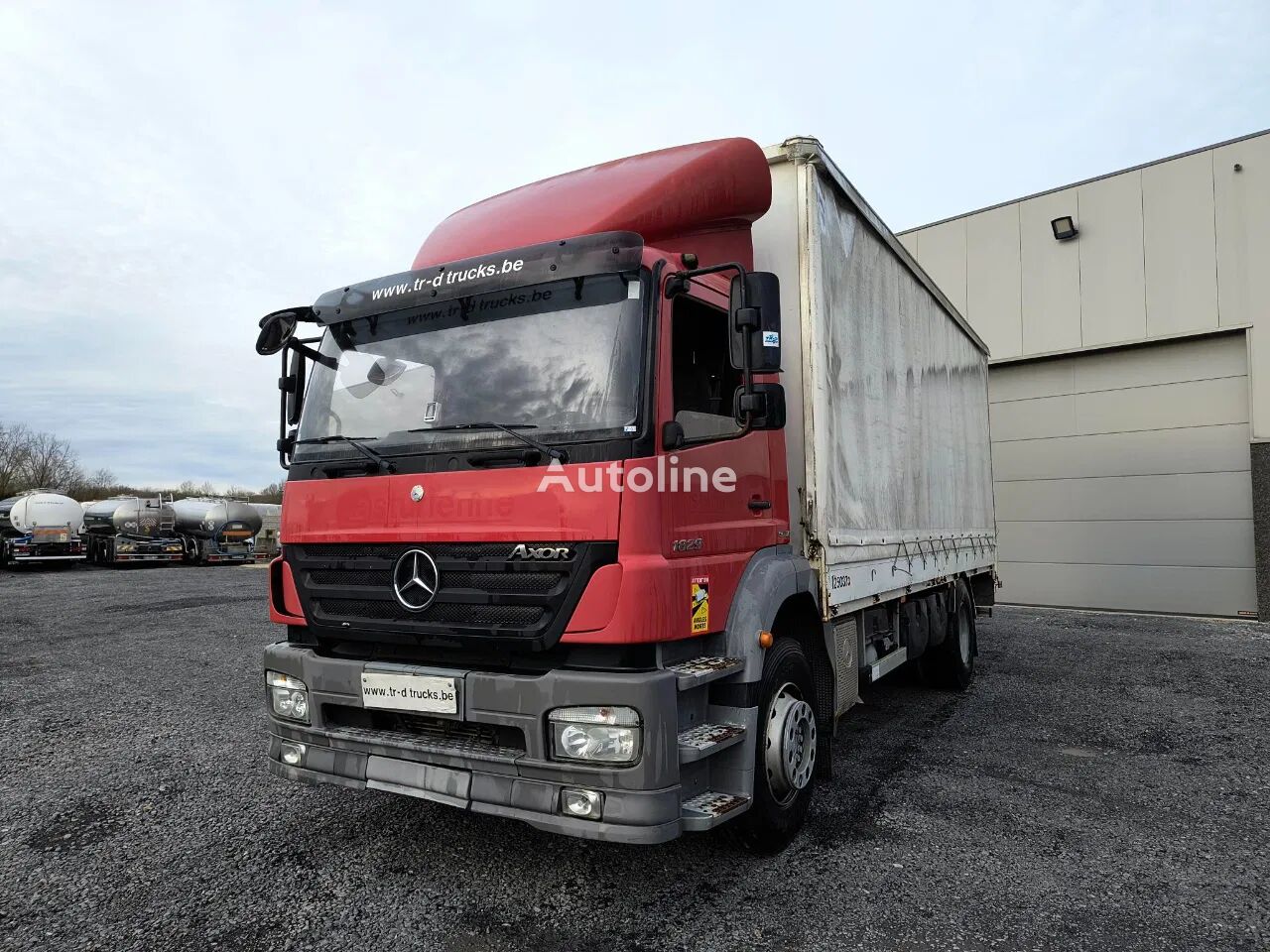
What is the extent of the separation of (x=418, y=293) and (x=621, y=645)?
1.82m

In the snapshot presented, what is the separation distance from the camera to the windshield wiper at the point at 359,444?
130 inches

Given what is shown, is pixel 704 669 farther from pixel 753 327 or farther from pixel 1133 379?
pixel 1133 379

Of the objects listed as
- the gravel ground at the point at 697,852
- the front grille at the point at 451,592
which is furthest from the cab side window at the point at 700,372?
the gravel ground at the point at 697,852

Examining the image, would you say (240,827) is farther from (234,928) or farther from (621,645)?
(621,645)

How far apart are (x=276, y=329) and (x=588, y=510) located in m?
2.10

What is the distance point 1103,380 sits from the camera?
12656 millimetres

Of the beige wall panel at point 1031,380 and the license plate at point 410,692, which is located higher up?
the beige wall panel at point 1031,380

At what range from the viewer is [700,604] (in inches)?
123

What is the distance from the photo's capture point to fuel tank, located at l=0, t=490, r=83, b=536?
972 inches

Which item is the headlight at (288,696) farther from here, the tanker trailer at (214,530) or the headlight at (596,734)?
the tanker trailer at (214,530)

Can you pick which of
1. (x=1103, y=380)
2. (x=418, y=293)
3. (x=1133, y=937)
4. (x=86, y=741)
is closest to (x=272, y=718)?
(x=418, y=293)

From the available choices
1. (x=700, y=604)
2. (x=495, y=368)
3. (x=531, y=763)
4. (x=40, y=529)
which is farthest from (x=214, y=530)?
(x=700, y=604)

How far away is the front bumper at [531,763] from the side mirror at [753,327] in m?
1.23

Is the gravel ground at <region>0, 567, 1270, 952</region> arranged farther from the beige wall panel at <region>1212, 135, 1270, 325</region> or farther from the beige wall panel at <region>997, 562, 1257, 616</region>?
the beige wall panel at <region>1212, 135, 1270, 325</region>
